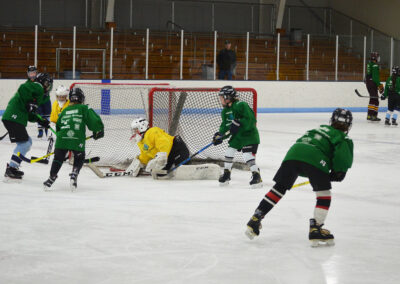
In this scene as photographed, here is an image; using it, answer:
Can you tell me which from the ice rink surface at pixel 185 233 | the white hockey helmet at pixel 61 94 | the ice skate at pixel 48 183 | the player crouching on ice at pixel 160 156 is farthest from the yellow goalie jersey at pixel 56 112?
the ice skate at pixel 48 183

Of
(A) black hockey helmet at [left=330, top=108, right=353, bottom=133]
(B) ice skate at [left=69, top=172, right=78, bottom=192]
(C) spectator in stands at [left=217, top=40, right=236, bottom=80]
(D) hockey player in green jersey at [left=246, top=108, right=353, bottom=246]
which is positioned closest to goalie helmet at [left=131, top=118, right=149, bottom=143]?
(B) ice skate at [left=69, top=172, right=78, bottom=192]

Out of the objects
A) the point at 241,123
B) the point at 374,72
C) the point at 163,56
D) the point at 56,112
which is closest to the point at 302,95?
the point at 374,72

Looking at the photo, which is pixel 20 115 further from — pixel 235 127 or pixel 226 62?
pixel 226 62

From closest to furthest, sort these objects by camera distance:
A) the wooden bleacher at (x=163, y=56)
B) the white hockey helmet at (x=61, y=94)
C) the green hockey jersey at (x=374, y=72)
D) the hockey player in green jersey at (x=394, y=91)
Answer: the white hockey helmet at (x=61, y=94), the hockey player in green jersey at (x=394, y=91), the green hockey jersey at (x=374, y=72), the wooden bleacher at (x=163, y=56)

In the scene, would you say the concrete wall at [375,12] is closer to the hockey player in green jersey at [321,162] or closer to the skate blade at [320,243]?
the hockey player in green jersey at [321,162]

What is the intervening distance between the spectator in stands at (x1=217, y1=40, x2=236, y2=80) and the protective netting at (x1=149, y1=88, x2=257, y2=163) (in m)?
6.86

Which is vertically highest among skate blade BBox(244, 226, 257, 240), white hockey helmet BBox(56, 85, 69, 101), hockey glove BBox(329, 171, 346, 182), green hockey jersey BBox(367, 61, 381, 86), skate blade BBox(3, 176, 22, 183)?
green hockey jersey BBox(367, 61, 381, 86)

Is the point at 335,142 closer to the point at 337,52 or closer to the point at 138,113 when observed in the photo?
the point at 138,113

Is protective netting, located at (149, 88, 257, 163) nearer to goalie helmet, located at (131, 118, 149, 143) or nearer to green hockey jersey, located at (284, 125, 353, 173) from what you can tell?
goalie helmet, located at (131, 118, 149, 143)

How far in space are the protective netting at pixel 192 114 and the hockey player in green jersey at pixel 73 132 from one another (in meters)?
1.46

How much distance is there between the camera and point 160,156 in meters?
6.16

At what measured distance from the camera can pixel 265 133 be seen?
11.0 meters

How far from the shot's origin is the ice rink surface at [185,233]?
331 centimetres

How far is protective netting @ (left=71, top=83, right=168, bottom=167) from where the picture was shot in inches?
310
